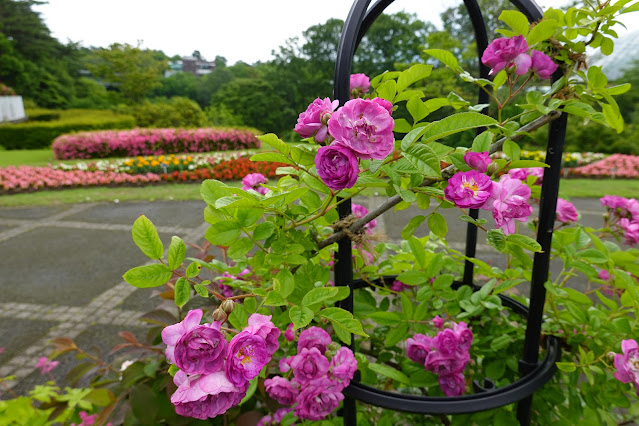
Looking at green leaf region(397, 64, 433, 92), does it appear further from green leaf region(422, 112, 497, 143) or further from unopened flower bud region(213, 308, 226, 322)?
unopened flower bud region(213, 308, 226, 322)

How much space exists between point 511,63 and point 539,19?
0.35 ft

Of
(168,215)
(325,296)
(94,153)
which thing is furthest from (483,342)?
(94,153)

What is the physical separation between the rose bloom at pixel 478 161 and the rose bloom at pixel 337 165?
207mm

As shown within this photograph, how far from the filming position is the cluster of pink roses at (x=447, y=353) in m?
0.87

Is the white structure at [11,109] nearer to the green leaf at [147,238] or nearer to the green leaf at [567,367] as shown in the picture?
the green leaf at [147,238]

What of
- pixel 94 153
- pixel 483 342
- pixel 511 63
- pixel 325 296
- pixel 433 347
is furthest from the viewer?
pixel 94 153

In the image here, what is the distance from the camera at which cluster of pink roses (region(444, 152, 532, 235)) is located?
0.59m

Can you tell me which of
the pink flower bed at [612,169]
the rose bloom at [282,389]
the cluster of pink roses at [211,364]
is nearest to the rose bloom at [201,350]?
the cluster of pink roses at [211,364]

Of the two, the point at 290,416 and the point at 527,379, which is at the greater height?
the point at 527,379

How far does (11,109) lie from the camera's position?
2173cm

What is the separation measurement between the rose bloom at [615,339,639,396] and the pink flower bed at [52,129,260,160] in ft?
35.2

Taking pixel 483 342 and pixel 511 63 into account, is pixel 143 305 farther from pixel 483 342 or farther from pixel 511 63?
pixel 511 63

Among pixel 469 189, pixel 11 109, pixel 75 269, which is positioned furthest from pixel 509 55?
pixel 11 109

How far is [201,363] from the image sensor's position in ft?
1.63
